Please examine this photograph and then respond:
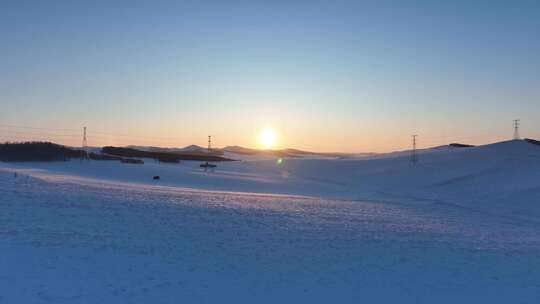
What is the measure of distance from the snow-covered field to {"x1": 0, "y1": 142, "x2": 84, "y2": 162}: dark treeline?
28.0m

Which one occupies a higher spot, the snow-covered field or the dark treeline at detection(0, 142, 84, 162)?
the dark treeline at detection(0, 142, 84, 162)

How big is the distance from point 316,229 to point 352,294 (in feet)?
21.5

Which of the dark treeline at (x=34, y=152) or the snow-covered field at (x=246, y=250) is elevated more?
the dark treeline at (x=34, y=152)

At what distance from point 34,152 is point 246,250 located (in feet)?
148

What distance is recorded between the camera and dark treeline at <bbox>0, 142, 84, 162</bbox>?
5053 cm

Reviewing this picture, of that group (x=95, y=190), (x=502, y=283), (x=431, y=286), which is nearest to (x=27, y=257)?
(x=431, y=286)

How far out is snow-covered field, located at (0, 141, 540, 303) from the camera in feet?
31.9

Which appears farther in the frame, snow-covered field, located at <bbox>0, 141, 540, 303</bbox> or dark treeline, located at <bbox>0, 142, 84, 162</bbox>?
dark treeline, located at <bbox>0, 142, 84, 162</bbox>

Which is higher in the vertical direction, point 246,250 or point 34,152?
point 34,152

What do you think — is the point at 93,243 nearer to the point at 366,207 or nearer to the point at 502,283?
the point at 502,283

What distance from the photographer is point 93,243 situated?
40.8ft

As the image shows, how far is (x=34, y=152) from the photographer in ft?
168

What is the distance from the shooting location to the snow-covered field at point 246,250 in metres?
9.73

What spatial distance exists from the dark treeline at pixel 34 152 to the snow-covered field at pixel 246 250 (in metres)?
28.0
